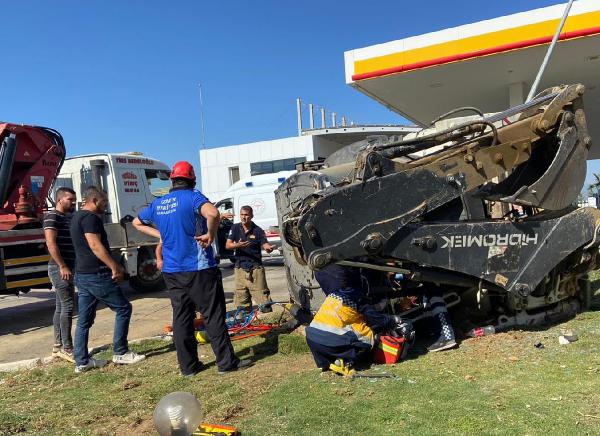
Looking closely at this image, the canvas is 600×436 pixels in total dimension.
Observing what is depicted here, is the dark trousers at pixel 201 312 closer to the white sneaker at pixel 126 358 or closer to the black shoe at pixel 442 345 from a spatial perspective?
the white sneaker at pixel 126 358

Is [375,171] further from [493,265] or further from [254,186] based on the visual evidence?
[254,186]

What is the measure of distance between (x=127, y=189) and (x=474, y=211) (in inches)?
344

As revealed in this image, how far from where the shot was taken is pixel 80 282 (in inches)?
213

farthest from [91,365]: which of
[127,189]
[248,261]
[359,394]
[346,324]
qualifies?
[127,189]

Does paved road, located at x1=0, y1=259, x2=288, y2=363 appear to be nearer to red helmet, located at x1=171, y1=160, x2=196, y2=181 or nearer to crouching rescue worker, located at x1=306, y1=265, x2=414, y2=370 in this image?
red helmet, located at x1=171, y1=160, x2=196, y2=181

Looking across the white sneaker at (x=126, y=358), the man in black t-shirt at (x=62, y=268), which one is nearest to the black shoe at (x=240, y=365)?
the white sneaker at (x=126, y=358)

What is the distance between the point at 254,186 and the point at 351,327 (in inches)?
404

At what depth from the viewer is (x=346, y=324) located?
455 cm

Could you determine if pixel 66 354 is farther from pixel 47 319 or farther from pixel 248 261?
pixel 47 319

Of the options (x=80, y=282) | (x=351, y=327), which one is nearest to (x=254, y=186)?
(x=80, y=282)

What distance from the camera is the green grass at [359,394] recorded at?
3318 millimetres

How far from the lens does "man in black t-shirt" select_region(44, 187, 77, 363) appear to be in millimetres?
5754

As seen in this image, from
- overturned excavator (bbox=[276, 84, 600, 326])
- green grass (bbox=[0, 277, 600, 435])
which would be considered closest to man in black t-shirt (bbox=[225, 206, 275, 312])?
green grass (bbox=[0, 277, 600, 435])

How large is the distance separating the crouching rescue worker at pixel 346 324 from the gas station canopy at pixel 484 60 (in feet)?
25.0
